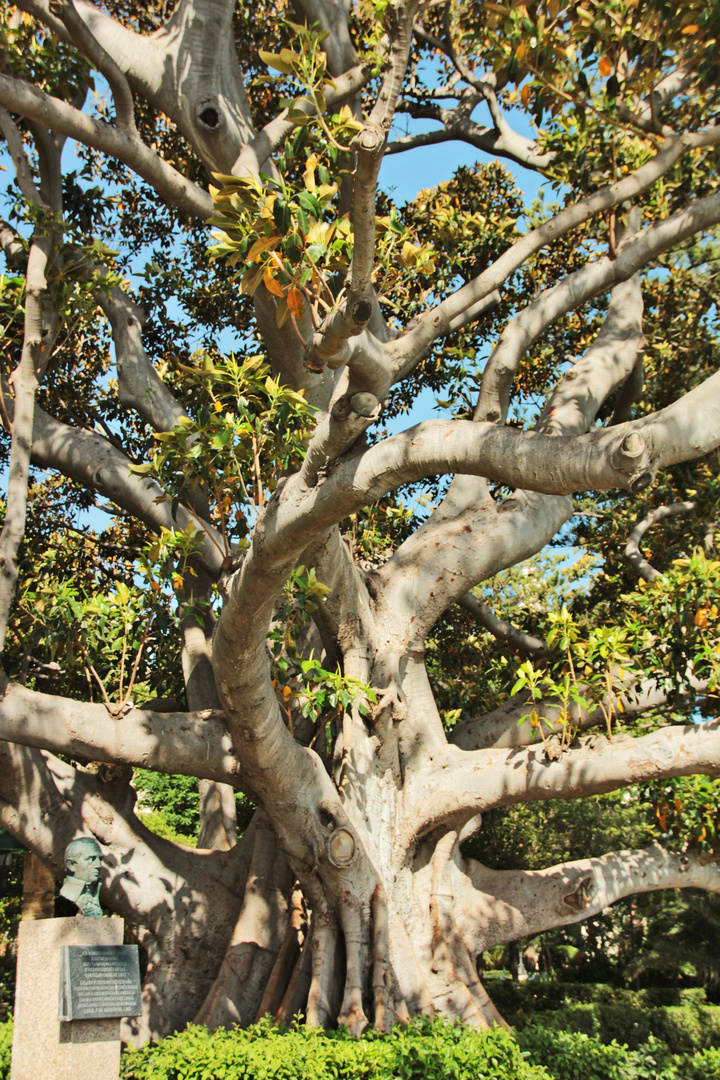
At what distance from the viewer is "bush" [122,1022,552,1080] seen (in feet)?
16.0

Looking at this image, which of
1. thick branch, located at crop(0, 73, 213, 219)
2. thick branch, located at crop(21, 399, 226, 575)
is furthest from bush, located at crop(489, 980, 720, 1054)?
thick branch, located at crop(0, 73, 213, 219)

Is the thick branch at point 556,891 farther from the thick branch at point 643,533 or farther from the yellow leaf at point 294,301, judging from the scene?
the yellow leaf at point 294,301

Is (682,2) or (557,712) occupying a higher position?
(682,2)

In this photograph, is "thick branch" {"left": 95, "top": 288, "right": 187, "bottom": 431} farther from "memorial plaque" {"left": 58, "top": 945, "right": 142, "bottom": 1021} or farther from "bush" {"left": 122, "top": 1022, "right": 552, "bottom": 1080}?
"bush" {"left": 122, "top": 1022, "right": 552, "bottom": 1080}

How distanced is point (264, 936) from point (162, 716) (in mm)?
2133

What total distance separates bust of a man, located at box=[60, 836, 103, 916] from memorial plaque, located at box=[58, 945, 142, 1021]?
1.03 feet

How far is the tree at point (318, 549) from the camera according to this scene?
4.90m

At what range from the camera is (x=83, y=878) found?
18.7 feet

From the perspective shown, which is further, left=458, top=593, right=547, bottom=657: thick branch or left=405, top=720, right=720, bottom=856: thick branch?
left=458, top=593, right=547, bottom=657: thick branch

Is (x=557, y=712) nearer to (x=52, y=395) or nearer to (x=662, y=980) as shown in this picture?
(x=52, y=395)

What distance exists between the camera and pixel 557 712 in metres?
7.13

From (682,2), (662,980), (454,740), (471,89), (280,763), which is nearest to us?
(682,2)

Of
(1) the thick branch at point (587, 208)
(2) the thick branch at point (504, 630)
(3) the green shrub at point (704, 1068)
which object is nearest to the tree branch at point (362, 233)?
(1) the thick branch at point (587, 208)

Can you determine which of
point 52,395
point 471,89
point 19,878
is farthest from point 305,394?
point 19,878
